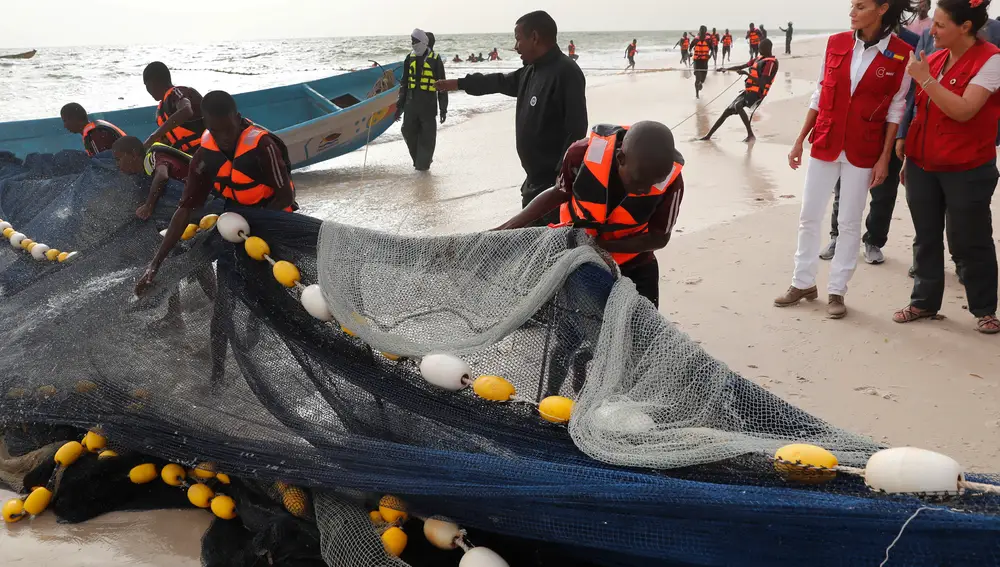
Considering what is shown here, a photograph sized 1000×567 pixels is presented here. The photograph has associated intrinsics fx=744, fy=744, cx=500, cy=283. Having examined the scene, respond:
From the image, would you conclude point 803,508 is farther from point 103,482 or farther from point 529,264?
point 103,482

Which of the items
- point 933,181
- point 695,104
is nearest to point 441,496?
point 933,181

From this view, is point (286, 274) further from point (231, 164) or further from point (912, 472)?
point (912, 472)

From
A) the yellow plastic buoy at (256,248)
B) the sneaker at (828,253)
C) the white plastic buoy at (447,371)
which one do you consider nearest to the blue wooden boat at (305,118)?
the sneaker at (828,253)

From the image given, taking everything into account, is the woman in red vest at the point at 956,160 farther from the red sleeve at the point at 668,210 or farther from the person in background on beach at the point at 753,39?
the person in background on beach at the point at 753,39

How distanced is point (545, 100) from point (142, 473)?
9.33 ft

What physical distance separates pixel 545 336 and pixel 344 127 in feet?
28.3

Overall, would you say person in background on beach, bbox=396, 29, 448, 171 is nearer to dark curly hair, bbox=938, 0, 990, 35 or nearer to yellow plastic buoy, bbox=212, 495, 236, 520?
dark curly hair, bbox=938, 0, 990, 35

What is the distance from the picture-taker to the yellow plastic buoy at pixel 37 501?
2658 mm

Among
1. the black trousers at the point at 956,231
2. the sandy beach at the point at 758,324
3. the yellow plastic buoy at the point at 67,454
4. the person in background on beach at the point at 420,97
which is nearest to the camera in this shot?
the sandy beach at the point at 758,324

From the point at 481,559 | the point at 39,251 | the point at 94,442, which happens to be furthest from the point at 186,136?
the point at 481,559

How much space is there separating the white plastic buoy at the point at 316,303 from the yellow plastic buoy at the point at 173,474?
79 cm

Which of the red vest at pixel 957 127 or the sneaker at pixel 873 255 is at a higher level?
the red vest at pixel 957 127

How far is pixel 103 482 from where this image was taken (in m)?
2.68

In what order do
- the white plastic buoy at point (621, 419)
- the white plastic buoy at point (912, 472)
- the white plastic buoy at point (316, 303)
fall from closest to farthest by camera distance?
the white plastic buoy at point (912, 472)
the white plastic buoy at point (621, 419)
the white plastic buoy at point (316, 303)
